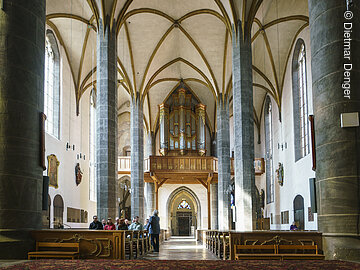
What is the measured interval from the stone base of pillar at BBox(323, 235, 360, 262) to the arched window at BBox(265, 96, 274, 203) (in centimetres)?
2132

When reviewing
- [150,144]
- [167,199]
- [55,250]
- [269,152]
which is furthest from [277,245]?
[167,199]

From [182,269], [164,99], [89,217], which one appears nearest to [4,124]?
[182,269]

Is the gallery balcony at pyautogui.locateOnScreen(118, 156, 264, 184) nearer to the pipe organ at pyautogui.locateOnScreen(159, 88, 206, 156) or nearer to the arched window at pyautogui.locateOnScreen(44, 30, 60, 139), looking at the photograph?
the pipe organ at pyautogui.locateOnScreen(159, 88, 206, 156)

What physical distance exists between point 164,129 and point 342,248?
2366cm

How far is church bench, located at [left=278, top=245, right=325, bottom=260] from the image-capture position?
7.58 metres

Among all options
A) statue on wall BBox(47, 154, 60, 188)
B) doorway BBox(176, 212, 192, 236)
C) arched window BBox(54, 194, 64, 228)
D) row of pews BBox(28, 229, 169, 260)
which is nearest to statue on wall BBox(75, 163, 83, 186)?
arched window BBox(54, 194, 64, 228)

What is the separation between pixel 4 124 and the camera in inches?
281

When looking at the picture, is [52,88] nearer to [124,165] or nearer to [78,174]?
[78,174]

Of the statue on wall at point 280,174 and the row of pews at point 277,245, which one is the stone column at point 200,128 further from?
the row of pews at point 277,245

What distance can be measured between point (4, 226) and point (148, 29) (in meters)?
16.8

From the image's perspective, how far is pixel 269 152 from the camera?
2917 centimetres

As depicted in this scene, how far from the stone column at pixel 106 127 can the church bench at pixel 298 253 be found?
7.74 metres

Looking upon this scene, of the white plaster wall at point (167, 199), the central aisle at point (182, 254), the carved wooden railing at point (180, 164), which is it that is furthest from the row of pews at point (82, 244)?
the white plaster wall at point (167, 199)

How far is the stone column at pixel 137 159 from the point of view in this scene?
985 inches
